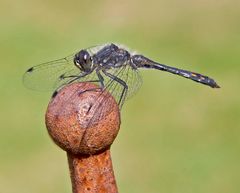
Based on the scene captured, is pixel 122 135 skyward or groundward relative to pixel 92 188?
skyward

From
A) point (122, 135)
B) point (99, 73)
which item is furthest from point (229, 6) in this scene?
point (99, 73)

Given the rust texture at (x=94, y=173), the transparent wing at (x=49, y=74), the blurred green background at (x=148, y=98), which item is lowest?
the rust texture at (x=94, y=173)

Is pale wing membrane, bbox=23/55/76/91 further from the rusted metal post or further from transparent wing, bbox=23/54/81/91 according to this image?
the rusted metal post

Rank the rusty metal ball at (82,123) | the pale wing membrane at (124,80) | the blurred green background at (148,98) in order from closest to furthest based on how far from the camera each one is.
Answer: the rusty metal ball at (82,123)
the pale wing membrane at (124,80)
the blurred green background at (148,98)

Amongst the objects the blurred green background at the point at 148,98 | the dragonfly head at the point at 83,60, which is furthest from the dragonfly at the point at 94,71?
the blurred green background at the point at 148,98

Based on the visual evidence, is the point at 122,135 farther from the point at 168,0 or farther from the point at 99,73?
the point at 99,73

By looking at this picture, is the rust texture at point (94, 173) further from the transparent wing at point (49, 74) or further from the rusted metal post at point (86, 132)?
the transparent wing at point (49, 74)

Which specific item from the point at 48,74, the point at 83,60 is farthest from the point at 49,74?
the point at 83,60

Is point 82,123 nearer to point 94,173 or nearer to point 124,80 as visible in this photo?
point 94,173
